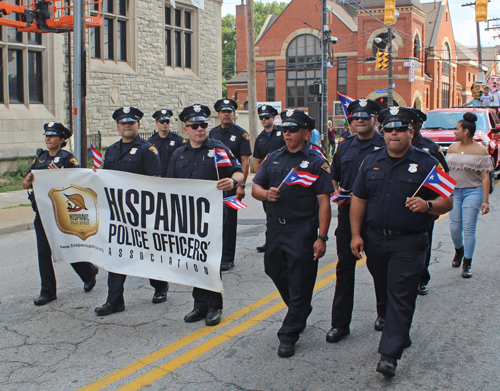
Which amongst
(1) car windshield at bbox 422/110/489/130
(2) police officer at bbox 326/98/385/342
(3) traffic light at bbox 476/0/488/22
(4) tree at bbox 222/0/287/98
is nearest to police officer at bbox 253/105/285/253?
(2) police officer at bbox 326/98/385/342

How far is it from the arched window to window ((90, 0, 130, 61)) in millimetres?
32883

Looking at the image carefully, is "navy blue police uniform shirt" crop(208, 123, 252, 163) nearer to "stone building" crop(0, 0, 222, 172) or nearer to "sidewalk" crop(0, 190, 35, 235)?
"sidewalk" crop(0, 190, 35, 235)

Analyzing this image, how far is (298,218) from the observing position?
14.8 feet

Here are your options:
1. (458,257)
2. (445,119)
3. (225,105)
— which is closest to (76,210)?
(225,105)

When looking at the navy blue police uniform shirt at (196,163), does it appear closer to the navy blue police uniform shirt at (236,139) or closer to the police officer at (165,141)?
the navy blue police uniform shirt at (236,139)

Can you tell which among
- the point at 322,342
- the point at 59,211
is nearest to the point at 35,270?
the point at 59,211

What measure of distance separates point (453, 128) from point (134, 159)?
1259 cm

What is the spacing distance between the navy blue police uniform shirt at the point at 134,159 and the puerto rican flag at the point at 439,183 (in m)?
2.84

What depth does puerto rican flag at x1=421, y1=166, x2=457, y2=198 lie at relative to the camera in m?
3.98

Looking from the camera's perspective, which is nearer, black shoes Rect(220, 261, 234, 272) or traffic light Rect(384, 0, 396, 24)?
black shoes Rect(220, 261, 234, 272)

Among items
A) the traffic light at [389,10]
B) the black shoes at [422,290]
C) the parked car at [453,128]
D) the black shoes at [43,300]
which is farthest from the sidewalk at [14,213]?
the traffic light at [389,10]

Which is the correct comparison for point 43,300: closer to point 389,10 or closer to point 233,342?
point 233,342

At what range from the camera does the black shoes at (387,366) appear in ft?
12.9

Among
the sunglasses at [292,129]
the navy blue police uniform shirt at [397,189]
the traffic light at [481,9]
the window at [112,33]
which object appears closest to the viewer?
the navy blue police uniform shirt at [397,189]
